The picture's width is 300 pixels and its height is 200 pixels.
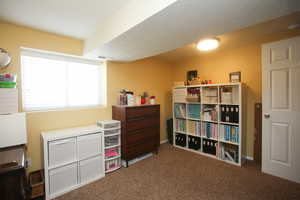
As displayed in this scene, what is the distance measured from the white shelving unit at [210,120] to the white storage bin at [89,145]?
1.98 metres

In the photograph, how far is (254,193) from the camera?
1889 mm

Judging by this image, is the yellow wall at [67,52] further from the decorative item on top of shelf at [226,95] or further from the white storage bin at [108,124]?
the decorative item on top of shelf at [226,95]

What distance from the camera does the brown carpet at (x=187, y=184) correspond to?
1871 mm

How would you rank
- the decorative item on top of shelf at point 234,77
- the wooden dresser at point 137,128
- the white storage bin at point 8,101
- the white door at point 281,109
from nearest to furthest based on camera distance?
the white storage bin at point 8,101 < the white door at point 281,109 < the wooden dresser at point 137,128 < the decorative item on top of shelf at point 234,77

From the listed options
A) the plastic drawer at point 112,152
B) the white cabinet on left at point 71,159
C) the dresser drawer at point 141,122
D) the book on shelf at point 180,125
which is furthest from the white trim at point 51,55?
the book on shelf at point 180,125

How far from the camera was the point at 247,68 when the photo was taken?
287 cm

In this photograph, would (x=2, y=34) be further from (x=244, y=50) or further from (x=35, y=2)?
(x=244, y=50)

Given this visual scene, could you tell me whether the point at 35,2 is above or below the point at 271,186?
above

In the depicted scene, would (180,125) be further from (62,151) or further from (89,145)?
(62,151)

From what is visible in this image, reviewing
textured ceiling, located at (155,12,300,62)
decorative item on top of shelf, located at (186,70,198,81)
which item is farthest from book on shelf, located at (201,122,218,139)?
textured ceiling, located at (155,12,300,62)

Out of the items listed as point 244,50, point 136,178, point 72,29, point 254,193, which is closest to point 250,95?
point 244,50

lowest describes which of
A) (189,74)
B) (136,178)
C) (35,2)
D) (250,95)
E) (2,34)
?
(136,178)

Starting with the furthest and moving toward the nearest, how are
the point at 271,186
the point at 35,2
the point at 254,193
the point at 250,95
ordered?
the point at 250,95, the point at 271,186, the point at 254,193, the point at 35,2

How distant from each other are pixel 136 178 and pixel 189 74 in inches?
108
